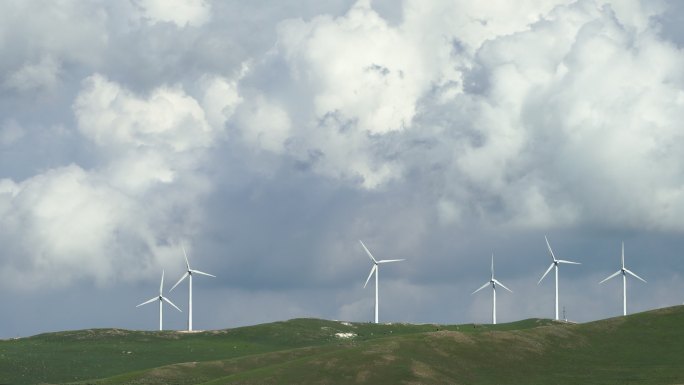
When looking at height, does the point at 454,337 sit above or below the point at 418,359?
above

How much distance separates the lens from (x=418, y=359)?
122 metres

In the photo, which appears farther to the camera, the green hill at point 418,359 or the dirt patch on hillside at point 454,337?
the dirt patch on hillside at point 454,337

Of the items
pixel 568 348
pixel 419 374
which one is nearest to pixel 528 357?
pixel 568 348

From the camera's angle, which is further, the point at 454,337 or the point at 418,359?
the point at 454,337

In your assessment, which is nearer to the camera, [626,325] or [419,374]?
[419,374]

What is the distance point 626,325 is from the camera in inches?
5689

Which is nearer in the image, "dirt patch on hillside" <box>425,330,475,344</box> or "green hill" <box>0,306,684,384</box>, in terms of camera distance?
"green hill" <box>0,306,684,384</box>

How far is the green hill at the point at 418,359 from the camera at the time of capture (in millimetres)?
117500

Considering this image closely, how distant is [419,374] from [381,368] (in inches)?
173

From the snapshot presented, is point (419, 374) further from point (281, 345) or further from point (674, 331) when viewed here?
point (281, 345)

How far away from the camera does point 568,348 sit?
436 ft

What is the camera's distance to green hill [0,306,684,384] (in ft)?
385

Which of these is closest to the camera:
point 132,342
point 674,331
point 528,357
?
point 528,357

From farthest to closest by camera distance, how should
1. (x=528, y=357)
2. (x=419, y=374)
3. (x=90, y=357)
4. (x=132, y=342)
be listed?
1. (x=132, y=342)
2. (x=90, y=357)
3. (x=528, y=357)
4. (x=419, y=374)
